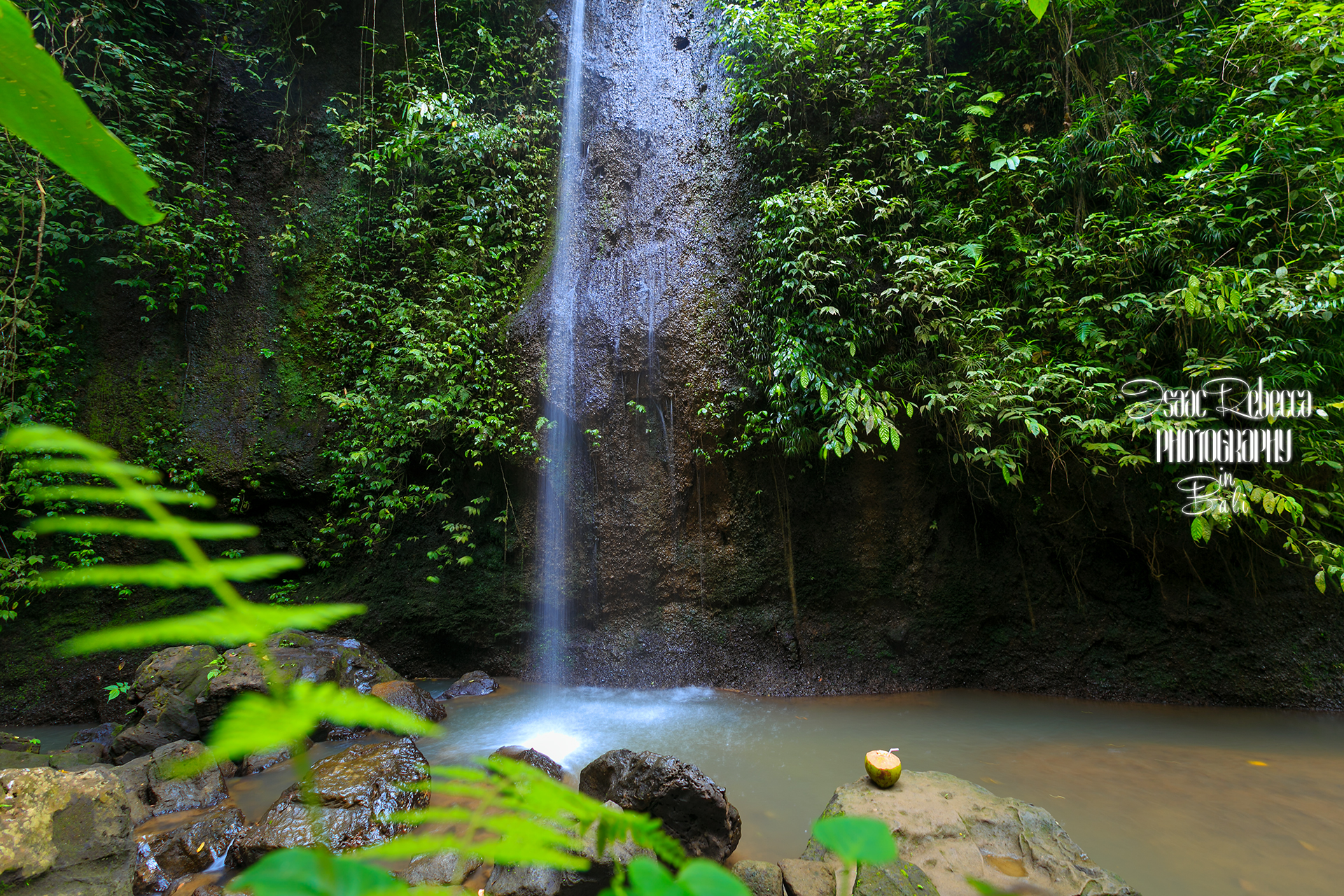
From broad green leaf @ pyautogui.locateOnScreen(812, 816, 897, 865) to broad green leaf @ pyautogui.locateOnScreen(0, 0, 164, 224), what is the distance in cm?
93

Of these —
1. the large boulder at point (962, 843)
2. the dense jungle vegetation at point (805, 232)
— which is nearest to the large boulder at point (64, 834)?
the large boulder at point (962, 843)

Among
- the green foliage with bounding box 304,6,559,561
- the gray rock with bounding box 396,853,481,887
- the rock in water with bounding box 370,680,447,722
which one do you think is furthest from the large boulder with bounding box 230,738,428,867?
the green foliage with bounding box 304,6,559,561

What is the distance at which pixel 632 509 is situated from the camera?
5934 millimetres

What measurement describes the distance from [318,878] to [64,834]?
256cm

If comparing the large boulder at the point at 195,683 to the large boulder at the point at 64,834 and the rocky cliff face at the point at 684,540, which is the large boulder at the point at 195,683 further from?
the large boulder at the point at 64,834

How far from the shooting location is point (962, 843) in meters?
2.68

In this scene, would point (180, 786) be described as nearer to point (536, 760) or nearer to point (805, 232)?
point (536, 760)

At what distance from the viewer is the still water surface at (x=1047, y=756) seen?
296 cm

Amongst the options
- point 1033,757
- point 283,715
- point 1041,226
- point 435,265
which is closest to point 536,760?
point 1033,757

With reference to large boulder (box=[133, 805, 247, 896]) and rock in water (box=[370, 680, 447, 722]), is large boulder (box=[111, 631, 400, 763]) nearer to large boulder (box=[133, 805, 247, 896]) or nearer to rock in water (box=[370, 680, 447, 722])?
rock in water (box=[370, 680, 447, 722])

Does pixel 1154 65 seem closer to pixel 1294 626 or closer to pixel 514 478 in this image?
pixel 1294 626

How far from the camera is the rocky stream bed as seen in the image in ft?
6.96

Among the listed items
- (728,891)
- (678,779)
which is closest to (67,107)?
(728,891)

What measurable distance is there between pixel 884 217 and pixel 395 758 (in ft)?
18.1
